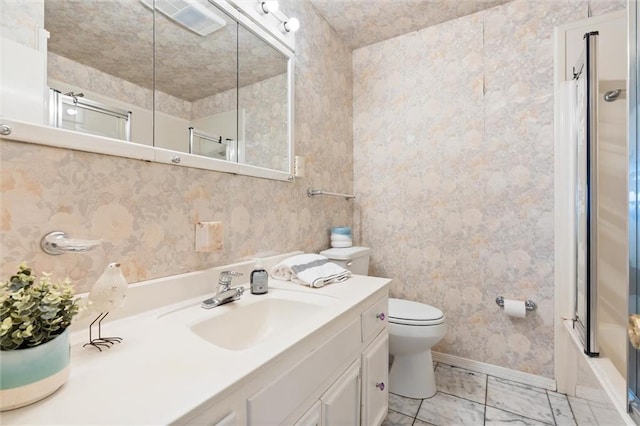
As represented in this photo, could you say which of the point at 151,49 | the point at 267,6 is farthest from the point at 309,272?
the point at 267,6

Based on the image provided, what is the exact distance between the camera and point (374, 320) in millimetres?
1173

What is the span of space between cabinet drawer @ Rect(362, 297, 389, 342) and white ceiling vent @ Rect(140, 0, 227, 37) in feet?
4.07

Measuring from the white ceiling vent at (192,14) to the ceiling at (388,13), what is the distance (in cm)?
91

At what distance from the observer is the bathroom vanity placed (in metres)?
0.47

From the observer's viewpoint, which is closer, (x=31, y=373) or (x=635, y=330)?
(x=31, y=373)

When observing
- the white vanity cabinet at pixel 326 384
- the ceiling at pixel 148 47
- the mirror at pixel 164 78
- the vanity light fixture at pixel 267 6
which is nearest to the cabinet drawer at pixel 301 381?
the white vanity cabinet at pixel 326 384

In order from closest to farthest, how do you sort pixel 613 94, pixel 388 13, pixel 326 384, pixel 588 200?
pixel 326 384 → pixel 588 200 → pixel 613 94 → pixel 388 13

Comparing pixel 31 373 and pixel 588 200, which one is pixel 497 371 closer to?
pixel 588 200

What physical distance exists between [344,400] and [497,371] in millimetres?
1375

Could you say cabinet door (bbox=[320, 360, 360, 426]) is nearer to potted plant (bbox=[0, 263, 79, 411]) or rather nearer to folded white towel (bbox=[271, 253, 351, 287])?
folded white towel (bbox=[271, 253, 351, 287])

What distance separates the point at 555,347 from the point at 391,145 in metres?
1.57

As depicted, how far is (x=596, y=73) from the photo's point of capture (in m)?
1.32

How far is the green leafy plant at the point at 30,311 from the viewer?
1.48 ft

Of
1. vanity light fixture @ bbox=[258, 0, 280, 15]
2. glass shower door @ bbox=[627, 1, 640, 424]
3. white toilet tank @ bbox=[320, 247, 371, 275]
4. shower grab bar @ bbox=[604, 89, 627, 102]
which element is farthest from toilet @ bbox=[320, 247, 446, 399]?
shower grab bar @ bbox=[604, 89, 627, 102]
